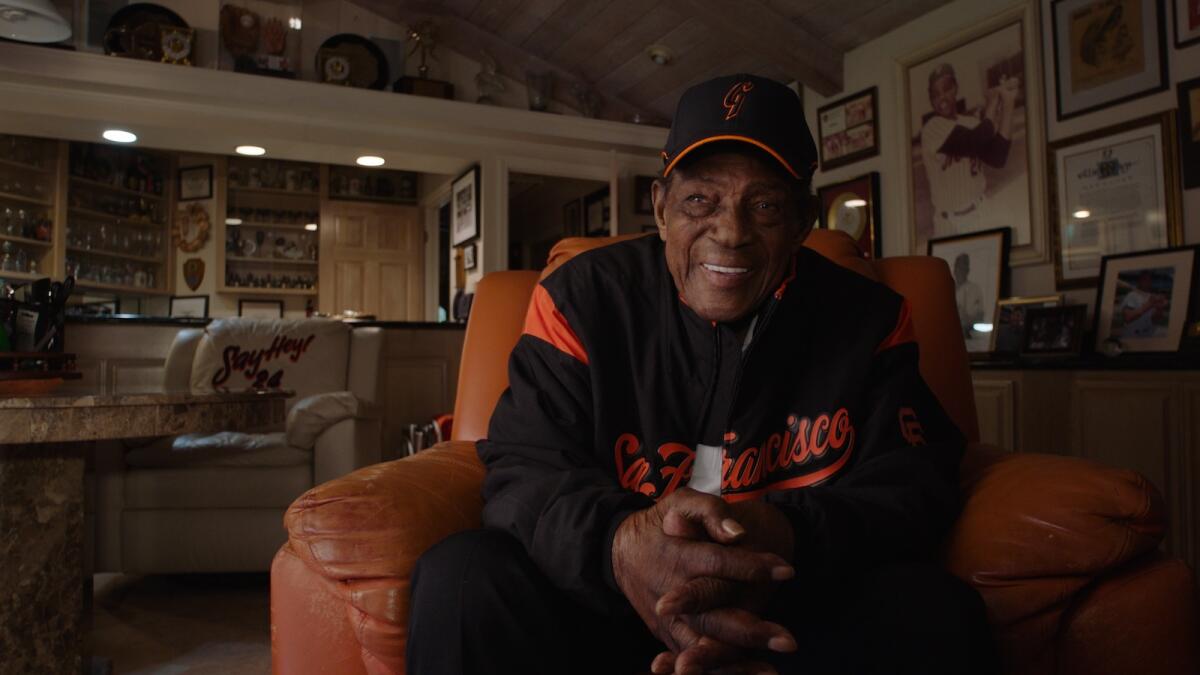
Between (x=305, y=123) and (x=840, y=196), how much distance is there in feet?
10.8

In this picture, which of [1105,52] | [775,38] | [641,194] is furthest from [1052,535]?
[641,194]

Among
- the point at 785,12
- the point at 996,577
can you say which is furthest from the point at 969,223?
the point at 996,577

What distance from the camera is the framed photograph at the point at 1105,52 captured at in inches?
111

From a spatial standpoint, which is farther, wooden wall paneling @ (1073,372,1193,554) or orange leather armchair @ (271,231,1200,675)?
wooden wall paneling @ (1073,372,1193,554)

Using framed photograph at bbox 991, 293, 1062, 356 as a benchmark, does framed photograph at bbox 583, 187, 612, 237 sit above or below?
above

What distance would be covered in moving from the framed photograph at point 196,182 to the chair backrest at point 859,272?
20.9ft

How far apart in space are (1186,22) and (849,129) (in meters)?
1.68

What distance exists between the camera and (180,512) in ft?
8.27

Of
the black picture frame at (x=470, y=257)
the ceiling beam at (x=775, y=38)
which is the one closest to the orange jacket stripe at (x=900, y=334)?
the ceiling beam at (x=775, y=38)

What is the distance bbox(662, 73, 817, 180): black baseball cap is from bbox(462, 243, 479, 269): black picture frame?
4821 mm

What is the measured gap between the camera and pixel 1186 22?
271 cm

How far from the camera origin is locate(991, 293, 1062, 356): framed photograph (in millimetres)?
3051

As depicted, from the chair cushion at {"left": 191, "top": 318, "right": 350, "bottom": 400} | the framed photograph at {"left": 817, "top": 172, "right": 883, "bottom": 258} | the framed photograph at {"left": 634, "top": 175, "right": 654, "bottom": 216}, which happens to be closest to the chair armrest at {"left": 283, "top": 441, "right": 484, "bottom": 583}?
the chair cushion at {"left": 191, "top": 318, "right": 350, "bottom": 400}

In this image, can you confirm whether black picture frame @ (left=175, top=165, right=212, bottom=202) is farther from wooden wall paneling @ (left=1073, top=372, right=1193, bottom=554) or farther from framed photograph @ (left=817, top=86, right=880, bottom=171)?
wooden wall paneling @ (left=1073, top=372, right=1193, bottom=554)
